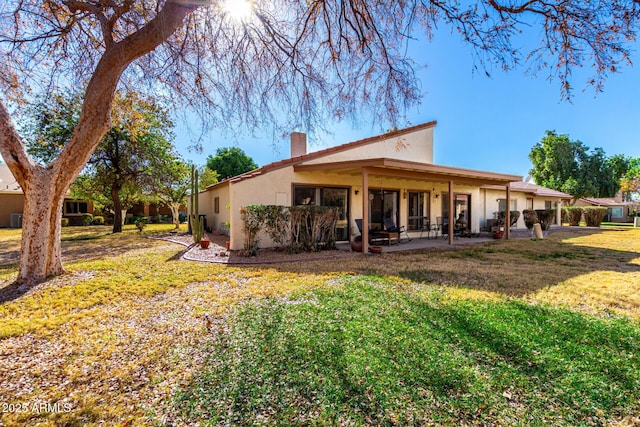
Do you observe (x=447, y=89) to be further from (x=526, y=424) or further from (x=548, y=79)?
(x=526, y=424)

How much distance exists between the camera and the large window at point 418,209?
1295 cm

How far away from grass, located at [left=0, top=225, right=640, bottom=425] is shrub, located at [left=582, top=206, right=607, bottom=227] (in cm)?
2209

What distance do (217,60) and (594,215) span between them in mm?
27982

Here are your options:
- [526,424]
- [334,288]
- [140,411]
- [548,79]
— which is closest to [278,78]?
[334,288]

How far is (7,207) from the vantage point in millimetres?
20891

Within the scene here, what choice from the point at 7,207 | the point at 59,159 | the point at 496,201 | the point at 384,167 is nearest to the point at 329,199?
the point at 384,167

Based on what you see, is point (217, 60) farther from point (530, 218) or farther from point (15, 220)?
point (15, 220)

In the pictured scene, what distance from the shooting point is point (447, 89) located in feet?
19.2

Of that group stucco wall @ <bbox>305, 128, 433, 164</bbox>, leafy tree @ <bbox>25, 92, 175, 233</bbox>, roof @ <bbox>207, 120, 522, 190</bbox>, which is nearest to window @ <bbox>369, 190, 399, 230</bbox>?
stucco wall @ <bbox>305, 128, 433, 164</bbox>

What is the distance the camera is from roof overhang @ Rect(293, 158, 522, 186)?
8516 millimetres

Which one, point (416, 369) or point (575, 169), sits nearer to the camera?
point (416, 369)

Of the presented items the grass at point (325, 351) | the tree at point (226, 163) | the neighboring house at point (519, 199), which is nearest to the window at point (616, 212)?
the neighboring house at point (519, 199)

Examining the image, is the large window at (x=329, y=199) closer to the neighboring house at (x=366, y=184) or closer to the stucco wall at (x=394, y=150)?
the neighboring house at (x=366, y=184)

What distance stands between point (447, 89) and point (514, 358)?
16.2ft
